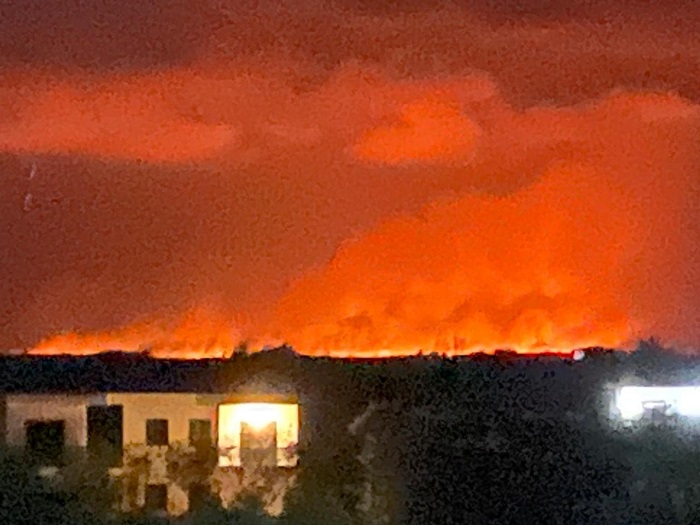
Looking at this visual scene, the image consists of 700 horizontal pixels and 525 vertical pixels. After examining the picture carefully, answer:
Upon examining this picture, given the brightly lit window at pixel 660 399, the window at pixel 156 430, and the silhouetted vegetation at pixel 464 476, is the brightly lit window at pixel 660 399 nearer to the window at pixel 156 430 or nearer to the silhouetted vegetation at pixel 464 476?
the silhouetted vegetation at pixel 464 476

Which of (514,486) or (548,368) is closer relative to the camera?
(514,486)

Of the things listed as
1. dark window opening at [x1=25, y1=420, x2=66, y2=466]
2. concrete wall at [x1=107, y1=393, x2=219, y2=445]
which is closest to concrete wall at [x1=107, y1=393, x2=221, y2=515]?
concrete wall at [x1=107, y1=393, x2=219, y2=445]

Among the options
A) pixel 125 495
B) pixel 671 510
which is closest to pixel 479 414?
pixel 671 510

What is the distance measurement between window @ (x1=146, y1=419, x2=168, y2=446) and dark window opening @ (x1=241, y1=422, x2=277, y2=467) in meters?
1.28

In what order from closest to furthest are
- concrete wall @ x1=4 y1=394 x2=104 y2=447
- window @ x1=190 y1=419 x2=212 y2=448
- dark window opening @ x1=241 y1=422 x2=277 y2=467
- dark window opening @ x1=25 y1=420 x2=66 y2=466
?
dark window opening @ x1=241 y1=422 x2=277 y2=467, dark window opening @ x1=25 y1=420 x2=66 y2=466, window @ x1=190 y1=419 x2=212 y2=448, concrete wall @ x1=4 y1=394 x2=104 y2=447

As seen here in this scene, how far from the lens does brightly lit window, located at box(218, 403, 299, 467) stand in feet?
56.0

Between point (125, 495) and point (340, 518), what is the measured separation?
218 cm

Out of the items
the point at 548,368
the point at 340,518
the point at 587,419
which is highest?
the point at 548,368

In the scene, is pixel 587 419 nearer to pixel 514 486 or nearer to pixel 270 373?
pixel 514 486

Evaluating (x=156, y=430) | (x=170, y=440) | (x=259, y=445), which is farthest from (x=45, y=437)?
(x=259, y=445)

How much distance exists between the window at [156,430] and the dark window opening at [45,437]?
118 cm

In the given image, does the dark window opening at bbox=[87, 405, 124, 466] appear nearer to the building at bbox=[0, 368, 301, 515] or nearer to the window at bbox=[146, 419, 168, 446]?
the building at bbox=[0, 368, 301, 515]

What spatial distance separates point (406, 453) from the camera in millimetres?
16859

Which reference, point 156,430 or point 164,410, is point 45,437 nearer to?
Answer: point 156,430
